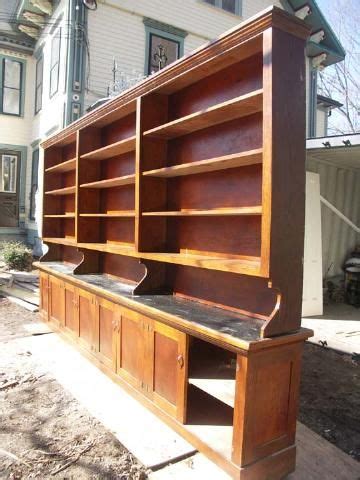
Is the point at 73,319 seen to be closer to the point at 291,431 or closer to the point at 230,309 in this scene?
the point at 230,309

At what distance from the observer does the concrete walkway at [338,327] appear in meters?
4.93

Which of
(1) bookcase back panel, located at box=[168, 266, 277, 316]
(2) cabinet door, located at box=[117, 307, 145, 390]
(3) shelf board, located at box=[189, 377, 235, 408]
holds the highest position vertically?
(1) bookcase back panel, located at box=[168, 266, 277, 316]

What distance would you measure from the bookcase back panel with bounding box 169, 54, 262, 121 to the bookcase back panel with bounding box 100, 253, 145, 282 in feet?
4.75

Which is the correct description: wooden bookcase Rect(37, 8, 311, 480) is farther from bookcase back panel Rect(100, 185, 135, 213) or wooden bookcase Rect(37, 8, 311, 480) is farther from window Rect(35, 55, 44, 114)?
window Rect(35, 55, 44, 114)

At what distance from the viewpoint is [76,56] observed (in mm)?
8047

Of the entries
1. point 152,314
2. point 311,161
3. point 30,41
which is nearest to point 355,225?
point 311,161

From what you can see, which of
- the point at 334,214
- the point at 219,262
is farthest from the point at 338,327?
the point at 219,262

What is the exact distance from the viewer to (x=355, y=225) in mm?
7586

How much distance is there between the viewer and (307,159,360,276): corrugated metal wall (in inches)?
275

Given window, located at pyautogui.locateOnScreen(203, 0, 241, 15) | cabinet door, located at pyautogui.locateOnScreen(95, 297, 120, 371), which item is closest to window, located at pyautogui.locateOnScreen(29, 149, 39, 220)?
window, located at pyautogui.locateOnScreen(203, 0, 241, 15)

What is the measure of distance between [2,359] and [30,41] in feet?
29.3

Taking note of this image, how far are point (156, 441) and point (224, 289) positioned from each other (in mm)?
1105

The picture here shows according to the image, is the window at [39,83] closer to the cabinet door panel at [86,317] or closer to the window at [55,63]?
the window at [55,63]

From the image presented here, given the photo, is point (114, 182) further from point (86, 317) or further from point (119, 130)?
point (86, 317)
